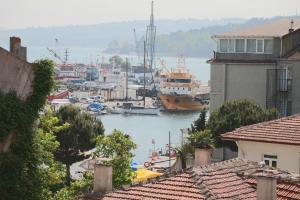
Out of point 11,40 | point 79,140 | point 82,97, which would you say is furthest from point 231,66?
point 82,97

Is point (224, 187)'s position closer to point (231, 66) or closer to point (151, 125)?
point (231, 66)

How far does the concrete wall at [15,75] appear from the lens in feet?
70.6

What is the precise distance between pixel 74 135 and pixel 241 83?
1505 centimetres

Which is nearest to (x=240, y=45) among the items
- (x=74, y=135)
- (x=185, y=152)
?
(x=185, y=152)

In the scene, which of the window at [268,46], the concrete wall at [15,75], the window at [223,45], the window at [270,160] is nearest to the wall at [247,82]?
the window at [268,46]

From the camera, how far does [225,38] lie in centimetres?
5888

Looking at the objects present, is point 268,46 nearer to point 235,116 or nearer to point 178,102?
point 235,116

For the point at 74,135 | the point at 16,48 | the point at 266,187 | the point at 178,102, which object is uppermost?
the point at 16,48

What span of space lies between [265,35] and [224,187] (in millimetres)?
40711

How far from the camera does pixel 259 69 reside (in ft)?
188

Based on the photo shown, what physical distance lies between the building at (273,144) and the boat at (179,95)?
145924 mm

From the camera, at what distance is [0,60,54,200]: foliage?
21.0m

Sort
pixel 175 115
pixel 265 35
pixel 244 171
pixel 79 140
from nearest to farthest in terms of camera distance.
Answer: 1. pixel 244 171
2. pixel 79 140
3. pixel 265 35
4. pixel 175 115

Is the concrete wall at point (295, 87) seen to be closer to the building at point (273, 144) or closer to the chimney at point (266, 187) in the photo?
the building at point (273, 144)
